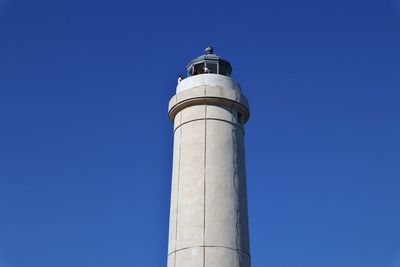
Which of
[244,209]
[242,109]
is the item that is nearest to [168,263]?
[244,209]

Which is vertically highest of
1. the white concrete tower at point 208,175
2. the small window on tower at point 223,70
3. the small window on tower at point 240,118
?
the small window on tower at point 223,70

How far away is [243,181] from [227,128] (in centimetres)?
192

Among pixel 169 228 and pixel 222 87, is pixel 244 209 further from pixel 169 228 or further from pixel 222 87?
pixel 222 87

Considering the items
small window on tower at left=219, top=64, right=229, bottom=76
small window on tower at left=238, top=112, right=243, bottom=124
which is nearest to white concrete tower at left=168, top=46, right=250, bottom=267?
small window on tower at left=238, top=112, right=243, bottom=124

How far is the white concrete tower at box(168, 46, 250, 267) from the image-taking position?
16.4 m

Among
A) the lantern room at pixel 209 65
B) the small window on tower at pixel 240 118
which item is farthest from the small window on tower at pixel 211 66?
the small window on tower at pixel 240 118

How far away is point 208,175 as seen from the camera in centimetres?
1719

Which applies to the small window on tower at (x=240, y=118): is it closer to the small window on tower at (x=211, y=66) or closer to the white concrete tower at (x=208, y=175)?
the white concrete tower at (x=208, y=175)

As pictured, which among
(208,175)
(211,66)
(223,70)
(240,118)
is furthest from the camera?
(223,70)

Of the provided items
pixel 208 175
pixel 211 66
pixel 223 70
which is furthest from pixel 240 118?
pixel 208 175

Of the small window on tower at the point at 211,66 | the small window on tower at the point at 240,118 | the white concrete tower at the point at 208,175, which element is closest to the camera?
the white concrete tower at the point at 208,175

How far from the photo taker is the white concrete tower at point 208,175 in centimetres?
1638

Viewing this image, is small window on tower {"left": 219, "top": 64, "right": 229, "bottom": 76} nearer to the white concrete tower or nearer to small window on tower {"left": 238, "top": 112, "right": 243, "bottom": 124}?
the white concrete tower

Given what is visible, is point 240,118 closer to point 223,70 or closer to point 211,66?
point 223,70
